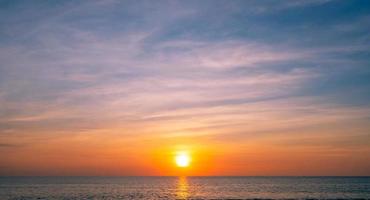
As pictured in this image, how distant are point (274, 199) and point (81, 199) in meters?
42.2

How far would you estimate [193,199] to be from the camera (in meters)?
79.5

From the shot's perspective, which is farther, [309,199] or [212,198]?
[212,198]

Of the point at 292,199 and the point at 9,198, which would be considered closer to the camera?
the point at 292,199

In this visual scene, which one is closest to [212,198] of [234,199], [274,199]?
[234,199]

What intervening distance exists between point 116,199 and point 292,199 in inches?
1502

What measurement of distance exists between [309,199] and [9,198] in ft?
219

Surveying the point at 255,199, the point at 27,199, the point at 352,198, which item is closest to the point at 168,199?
the point at 255,199

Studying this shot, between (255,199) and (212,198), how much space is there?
986 centimetres

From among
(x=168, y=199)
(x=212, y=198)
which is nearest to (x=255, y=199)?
(x=212, y=198)

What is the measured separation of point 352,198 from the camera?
267ft

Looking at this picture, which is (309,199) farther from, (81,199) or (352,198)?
(81,199)

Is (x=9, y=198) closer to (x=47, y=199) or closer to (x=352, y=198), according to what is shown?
(x=47, y=199)

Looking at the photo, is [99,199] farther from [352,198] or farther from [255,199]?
[352,198]

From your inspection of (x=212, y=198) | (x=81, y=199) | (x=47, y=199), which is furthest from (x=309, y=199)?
(x=47, y=199)
